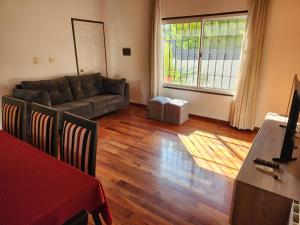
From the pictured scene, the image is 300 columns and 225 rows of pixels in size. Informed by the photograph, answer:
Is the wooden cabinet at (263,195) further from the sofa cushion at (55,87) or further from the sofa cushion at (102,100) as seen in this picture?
the sofa cushion at (55,87)

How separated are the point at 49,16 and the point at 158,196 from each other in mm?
3714

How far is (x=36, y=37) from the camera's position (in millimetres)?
3629

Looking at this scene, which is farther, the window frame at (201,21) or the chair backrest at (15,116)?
the window frame at (201,21)

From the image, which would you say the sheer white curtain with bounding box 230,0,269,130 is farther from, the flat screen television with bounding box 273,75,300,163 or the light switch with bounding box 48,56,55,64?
the light switch with bounding box 48,56,55,64

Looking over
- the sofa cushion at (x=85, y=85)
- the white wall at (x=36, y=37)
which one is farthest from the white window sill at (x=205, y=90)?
the white wall at (x=36, y=37)

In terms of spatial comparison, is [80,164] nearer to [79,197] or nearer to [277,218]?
[79,197]

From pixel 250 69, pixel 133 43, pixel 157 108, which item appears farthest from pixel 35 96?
pixel 250 69

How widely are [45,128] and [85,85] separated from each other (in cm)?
270

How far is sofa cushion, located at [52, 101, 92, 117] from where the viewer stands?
3424 millimetres

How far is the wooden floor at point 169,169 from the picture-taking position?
184 centimetres

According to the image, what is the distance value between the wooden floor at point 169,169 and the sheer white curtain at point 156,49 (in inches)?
36.2

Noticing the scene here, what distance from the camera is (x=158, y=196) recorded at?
79.8 inches

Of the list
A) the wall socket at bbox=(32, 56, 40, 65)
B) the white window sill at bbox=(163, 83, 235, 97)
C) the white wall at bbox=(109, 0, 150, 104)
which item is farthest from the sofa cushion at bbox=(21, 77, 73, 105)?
the white window sill at bbox=(163, 83, 235, 97)

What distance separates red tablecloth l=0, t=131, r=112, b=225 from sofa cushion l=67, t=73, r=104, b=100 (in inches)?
111
